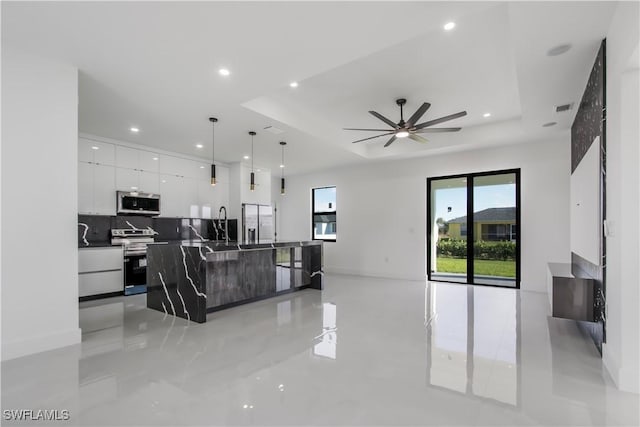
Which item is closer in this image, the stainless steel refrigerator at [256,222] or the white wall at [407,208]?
the white wall at [407,208]

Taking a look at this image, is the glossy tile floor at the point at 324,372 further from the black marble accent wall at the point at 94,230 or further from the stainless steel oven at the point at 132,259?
the black marble accent wall at the point at 94,230

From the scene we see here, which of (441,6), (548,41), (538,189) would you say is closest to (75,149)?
(441,6)

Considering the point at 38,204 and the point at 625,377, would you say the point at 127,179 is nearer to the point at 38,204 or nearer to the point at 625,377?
the point at 38,204

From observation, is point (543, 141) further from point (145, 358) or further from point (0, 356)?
point (0, 356)

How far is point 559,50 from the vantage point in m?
2.71

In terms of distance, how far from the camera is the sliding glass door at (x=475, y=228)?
19.5 feet

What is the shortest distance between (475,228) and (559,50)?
13.5ft

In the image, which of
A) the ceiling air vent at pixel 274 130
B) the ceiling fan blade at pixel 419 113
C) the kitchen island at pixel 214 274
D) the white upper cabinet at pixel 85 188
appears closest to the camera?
the ceiling fan blade at pixel 419 113

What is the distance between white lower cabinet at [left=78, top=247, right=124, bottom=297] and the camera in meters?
4.91

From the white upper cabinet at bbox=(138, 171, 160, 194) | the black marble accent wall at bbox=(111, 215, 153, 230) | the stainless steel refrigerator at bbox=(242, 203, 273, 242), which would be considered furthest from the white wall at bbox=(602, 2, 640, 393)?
the black marble accent wall at bbox=(111, 215, 153, 230)

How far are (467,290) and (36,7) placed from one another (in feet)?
21.7

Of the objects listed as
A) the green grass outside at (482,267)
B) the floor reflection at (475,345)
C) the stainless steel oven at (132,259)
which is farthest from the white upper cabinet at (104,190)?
the green grass outside at (482,267)

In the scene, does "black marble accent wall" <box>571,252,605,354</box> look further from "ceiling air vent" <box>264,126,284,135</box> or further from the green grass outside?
"ceiling air vent" <box>264,126,284,135</box>

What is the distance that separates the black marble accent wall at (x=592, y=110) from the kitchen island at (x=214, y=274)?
12.8 ft
